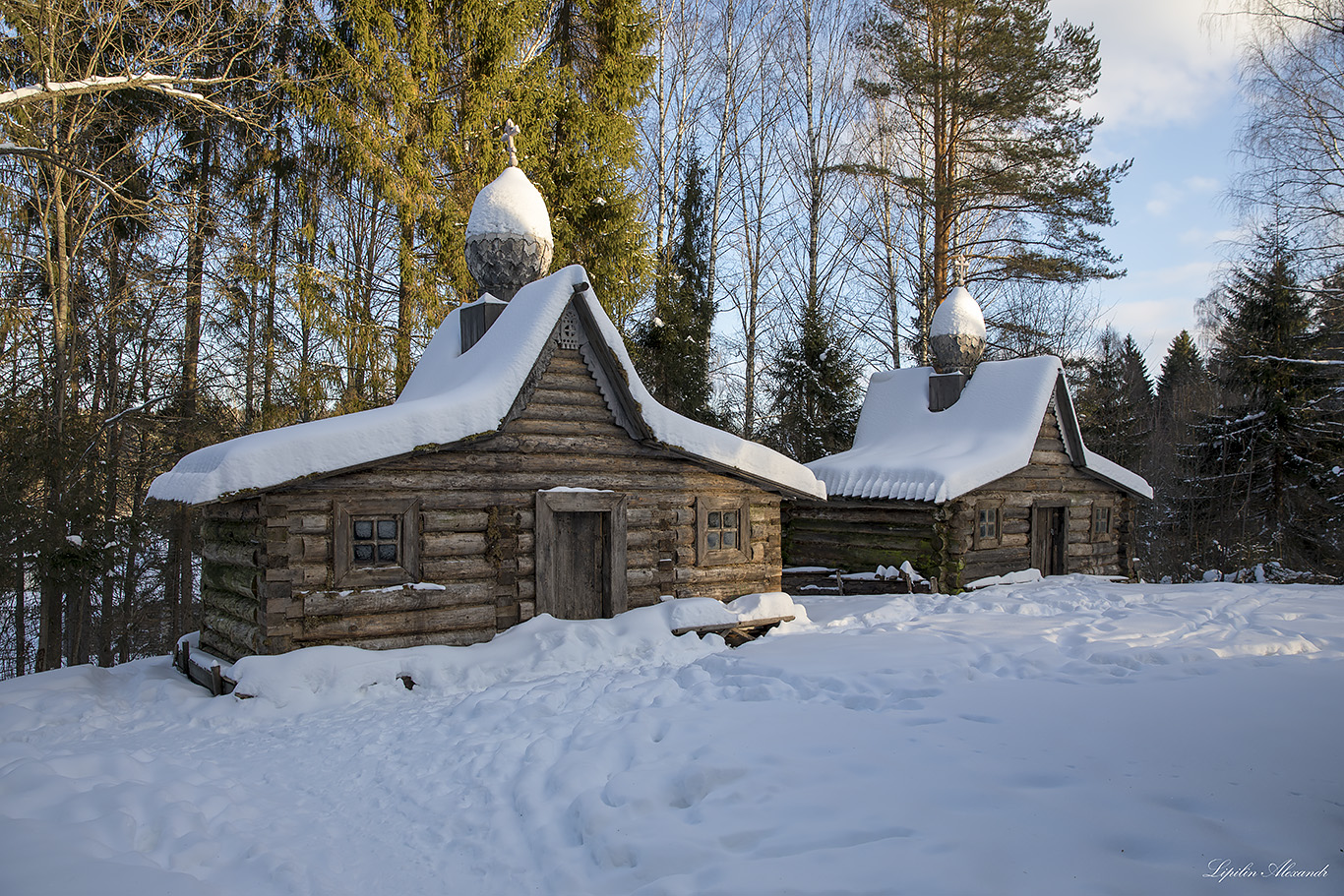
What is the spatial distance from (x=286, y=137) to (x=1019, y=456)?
1740 cm

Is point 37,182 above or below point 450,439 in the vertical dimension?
above

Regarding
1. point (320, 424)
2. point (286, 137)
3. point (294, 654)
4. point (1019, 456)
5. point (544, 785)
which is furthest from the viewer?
point (286, 137)

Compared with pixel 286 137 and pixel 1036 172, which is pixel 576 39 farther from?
pixel 1036 172

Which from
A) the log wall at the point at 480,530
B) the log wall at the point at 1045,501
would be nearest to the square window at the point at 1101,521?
the log wall at the point at 1045,501

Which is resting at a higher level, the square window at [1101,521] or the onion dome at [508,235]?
the onion dome at [508,235]

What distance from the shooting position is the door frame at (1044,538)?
17.0 m

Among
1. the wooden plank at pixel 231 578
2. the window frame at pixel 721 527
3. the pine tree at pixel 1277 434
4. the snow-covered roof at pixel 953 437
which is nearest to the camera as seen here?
the wooden plank at pixel 231 578

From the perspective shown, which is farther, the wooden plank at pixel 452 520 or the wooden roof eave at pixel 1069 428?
the wooden roof eave at pixel 1069 428

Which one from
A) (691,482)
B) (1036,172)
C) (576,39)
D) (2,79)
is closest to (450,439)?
(691,482)

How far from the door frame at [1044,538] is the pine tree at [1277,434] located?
636cm

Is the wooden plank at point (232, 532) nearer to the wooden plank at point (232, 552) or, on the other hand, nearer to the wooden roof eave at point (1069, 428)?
Result: the wooden plank at point (232, 552)

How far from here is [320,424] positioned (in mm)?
8656

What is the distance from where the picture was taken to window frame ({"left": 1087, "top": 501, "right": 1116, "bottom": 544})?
18.4 m

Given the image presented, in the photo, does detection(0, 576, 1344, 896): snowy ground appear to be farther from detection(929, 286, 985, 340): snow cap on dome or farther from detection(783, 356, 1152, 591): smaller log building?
detection(929, 286, 985, 340): snow cap on dome
